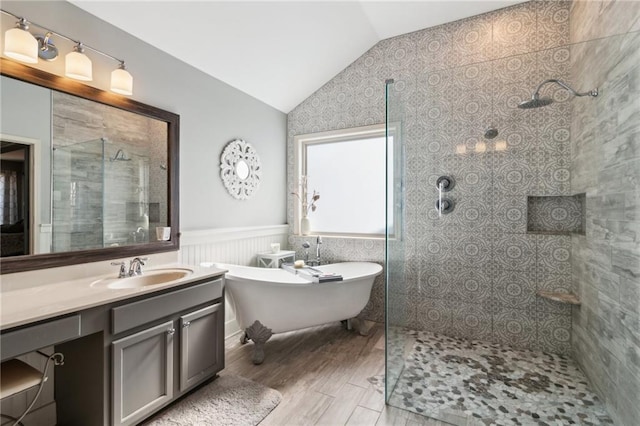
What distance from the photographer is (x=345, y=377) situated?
85.3 inches

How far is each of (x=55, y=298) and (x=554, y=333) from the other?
3372 mm

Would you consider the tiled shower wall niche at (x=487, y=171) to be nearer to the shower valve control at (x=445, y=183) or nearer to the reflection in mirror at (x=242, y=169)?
the shower valve control at (x=445, y=183)

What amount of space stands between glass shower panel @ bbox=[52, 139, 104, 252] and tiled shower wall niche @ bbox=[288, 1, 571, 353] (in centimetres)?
217

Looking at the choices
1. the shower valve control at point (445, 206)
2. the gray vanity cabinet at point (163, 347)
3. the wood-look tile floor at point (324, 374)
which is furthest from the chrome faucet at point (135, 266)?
the shower valve control at point (445, 206)

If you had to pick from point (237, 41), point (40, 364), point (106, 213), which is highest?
point (237, 41)

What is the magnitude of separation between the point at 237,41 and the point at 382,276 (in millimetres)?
2599

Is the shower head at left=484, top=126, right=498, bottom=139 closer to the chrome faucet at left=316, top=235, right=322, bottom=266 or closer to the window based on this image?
the window

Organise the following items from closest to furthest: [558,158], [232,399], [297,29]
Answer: [232,399] < [558,158] < [297,29]

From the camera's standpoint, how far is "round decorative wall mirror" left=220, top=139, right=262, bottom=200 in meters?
2.81

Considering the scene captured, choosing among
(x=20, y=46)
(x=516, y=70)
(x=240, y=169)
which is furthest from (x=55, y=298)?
(x=516, y=70)

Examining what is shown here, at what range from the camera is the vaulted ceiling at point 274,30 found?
6.70 ft

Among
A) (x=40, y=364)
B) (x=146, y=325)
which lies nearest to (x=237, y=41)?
(x=146, y=325)

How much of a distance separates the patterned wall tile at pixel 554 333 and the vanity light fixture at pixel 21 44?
12.5 ft

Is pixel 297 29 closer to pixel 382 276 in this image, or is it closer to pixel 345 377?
pixel 382 276
